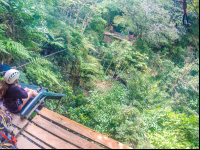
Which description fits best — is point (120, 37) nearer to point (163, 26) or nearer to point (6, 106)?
point (163, 26)

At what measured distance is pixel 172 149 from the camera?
60.3 inches

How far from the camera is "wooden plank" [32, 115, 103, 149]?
1477 mm

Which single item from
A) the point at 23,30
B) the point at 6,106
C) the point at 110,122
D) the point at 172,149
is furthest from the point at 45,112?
the point at 23,30

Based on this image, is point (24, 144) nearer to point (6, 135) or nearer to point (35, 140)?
point (35, 140)

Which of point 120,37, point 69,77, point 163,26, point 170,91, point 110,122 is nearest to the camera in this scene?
point 110,122

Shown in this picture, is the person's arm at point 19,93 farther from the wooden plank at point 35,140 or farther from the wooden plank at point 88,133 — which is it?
the wooden plank at point 35,140

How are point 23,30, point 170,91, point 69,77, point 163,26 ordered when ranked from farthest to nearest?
point 163,26 → point 69,77 → point 170,91 → point 23,30

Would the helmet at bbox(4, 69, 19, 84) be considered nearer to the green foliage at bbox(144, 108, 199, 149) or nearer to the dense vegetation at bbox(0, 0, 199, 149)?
the dense vegetation at bbox(0, 0, 199, 149)

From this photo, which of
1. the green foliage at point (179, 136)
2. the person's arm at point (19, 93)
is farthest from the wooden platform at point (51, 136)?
the green foliage at point (179, 136)

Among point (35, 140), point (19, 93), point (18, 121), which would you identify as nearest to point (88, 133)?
point (35, 140)

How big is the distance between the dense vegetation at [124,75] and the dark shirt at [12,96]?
155 cm

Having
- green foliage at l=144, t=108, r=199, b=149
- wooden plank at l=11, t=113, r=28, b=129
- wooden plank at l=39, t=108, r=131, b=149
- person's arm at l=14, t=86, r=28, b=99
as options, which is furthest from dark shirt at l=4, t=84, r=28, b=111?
green foliage at l=144, t=108, r=199, b=149

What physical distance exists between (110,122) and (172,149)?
1.48 m

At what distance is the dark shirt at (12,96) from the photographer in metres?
1.88
